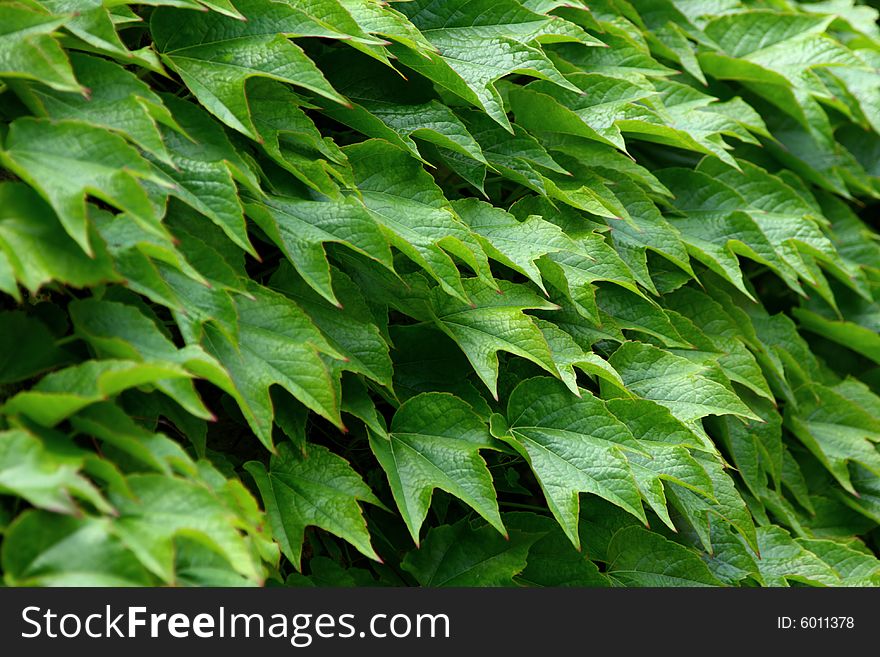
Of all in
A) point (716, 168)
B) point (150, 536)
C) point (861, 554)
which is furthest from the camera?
point (716, 168)

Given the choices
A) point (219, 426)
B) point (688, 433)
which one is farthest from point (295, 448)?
point (688, 433)

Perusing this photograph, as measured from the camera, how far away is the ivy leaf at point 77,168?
69 centimetres

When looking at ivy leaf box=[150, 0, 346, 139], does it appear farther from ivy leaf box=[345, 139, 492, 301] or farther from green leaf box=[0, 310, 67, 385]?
green leaf box=[0, 310, 67, 385]

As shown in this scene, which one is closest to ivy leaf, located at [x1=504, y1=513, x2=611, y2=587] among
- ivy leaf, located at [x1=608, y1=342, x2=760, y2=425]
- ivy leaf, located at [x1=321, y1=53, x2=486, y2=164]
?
ivy leaf, located at [x1=608, y1=342, x2=760, y2=425]

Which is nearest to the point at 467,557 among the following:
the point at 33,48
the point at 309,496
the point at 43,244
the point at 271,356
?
the point at 309,496

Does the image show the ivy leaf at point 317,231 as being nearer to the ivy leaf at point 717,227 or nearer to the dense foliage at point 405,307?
the dense foliage at point 405,307

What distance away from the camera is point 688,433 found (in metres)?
1.13

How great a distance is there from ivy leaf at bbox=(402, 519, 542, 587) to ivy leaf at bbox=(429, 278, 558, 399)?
0.18m

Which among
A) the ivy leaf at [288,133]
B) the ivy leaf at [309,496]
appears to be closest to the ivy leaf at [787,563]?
the ivy leaf at [309,496]

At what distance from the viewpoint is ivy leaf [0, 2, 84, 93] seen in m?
0.75

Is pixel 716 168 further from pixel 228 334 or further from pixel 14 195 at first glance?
pixel 14 195

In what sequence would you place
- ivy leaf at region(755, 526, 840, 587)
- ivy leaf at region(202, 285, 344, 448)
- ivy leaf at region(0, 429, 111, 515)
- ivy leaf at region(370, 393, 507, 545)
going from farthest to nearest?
ivy leaf at region(755, 526, 840, 587) → ivy leaf at region(370, 393, 507, 545) → ivy leaf at region(202, 285, 344, 448) → ivy leaf at region(0, 429, 111, 515)

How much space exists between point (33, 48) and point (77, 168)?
0.12 metres

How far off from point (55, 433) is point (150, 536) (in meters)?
0.13
